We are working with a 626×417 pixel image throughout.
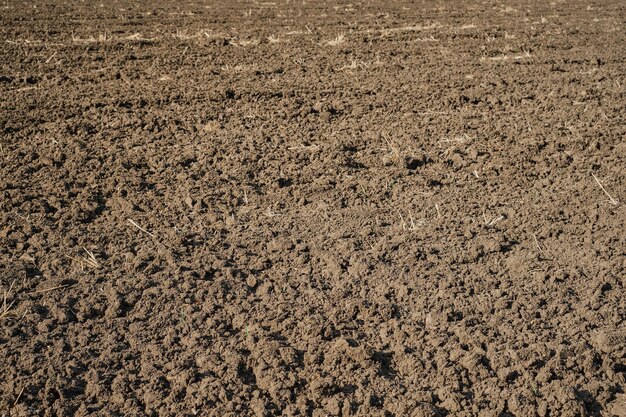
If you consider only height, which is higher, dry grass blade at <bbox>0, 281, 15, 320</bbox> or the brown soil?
dry grass blade at <bbox>0, 281, 15, 320</bbox>

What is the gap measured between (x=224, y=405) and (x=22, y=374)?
1076mm

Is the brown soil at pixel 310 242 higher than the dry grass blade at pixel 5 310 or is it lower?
lower

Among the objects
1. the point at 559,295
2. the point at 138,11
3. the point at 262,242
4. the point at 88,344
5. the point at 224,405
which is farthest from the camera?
the point at 138,11

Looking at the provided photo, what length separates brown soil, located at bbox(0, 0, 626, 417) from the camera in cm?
356

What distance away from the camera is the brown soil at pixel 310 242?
3557 mm

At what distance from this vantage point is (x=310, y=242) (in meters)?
4.94

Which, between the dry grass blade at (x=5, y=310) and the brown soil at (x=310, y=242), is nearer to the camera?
the brown soil at (x=310, y=242)

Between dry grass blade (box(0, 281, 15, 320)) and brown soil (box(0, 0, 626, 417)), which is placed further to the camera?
dry grass blade (box(0, 281, 15, 320))

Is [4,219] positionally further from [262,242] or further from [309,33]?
[309,33]

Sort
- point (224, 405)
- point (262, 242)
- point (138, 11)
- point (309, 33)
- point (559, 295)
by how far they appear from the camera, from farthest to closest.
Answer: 1. point (138, 11)
2. point (309, 33)
3. point (262, 242)
4. point (559, 295)
5. point (224, 405)

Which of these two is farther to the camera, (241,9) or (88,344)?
(241,9)

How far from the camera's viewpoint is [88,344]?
3842 mm

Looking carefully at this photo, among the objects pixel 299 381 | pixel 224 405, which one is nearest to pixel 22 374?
pixel 224 405

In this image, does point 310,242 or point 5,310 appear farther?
point 310,242
